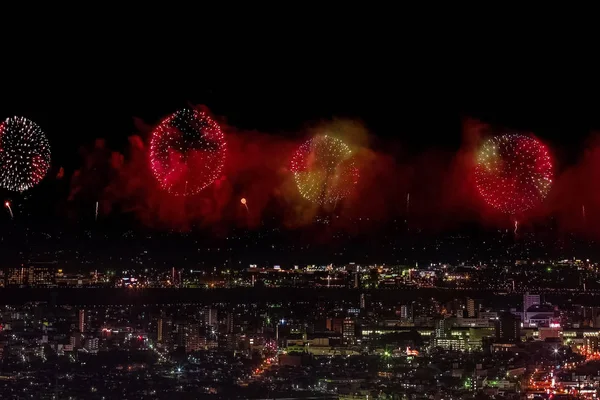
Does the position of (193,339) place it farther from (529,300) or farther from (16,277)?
(529,300)

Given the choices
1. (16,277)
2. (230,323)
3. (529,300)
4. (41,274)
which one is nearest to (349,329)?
(230,323)

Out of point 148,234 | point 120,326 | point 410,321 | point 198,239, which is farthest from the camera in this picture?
point 410,321

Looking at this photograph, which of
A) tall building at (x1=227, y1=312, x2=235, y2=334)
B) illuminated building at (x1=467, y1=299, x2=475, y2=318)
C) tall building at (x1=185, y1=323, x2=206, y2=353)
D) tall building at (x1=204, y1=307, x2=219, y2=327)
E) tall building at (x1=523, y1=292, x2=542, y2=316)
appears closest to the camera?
tall building at (x1=185, y1=323, x2=206, y2=353)

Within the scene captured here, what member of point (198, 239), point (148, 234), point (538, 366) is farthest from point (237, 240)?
point (538, 366)

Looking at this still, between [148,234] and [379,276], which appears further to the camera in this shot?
[379,276]

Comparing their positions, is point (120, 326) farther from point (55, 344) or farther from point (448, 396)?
point (448, 396)

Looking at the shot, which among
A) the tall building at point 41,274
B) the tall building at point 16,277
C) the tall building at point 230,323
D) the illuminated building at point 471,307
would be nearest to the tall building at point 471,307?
the illuminated building at point 471,307

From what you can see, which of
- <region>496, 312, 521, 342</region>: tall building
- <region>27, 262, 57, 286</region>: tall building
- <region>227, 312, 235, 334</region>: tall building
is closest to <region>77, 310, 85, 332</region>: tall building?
<region>27, 262, 57, 286</region>: tall building

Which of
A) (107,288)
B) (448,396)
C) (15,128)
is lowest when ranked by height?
(448,396)

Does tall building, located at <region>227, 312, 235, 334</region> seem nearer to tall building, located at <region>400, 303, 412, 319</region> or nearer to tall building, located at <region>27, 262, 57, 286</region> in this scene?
tall building, located at <region>27, 262, 57, 286</region>
